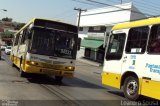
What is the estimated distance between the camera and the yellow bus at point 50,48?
17578mm

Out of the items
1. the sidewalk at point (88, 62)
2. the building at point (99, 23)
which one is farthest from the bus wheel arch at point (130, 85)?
the sidewalk at point (88, 62)

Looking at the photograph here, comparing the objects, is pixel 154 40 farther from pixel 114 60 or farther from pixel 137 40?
pixel 114 60

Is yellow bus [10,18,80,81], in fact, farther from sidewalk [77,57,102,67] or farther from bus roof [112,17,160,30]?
sidewalk [77,57,102,67]

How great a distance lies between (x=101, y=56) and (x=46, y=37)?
1699 inches

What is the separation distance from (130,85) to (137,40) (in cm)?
168

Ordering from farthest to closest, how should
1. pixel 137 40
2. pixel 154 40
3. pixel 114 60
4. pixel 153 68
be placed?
pixel 114 60 → pixel 137 40 → pixel 154 40 → pixel 153 68

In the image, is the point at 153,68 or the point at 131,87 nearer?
the point at 153,68

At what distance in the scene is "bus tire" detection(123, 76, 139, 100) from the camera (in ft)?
45.4

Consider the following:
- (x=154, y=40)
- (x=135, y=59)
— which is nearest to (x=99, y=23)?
(x=135, y=59)

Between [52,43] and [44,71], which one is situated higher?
[52,43]

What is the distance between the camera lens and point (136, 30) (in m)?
14.5

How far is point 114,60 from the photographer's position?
51.6ft

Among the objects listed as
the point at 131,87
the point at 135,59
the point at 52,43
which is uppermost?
the point at 52,43

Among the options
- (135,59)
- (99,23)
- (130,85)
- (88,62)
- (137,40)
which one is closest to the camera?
(135,59)
